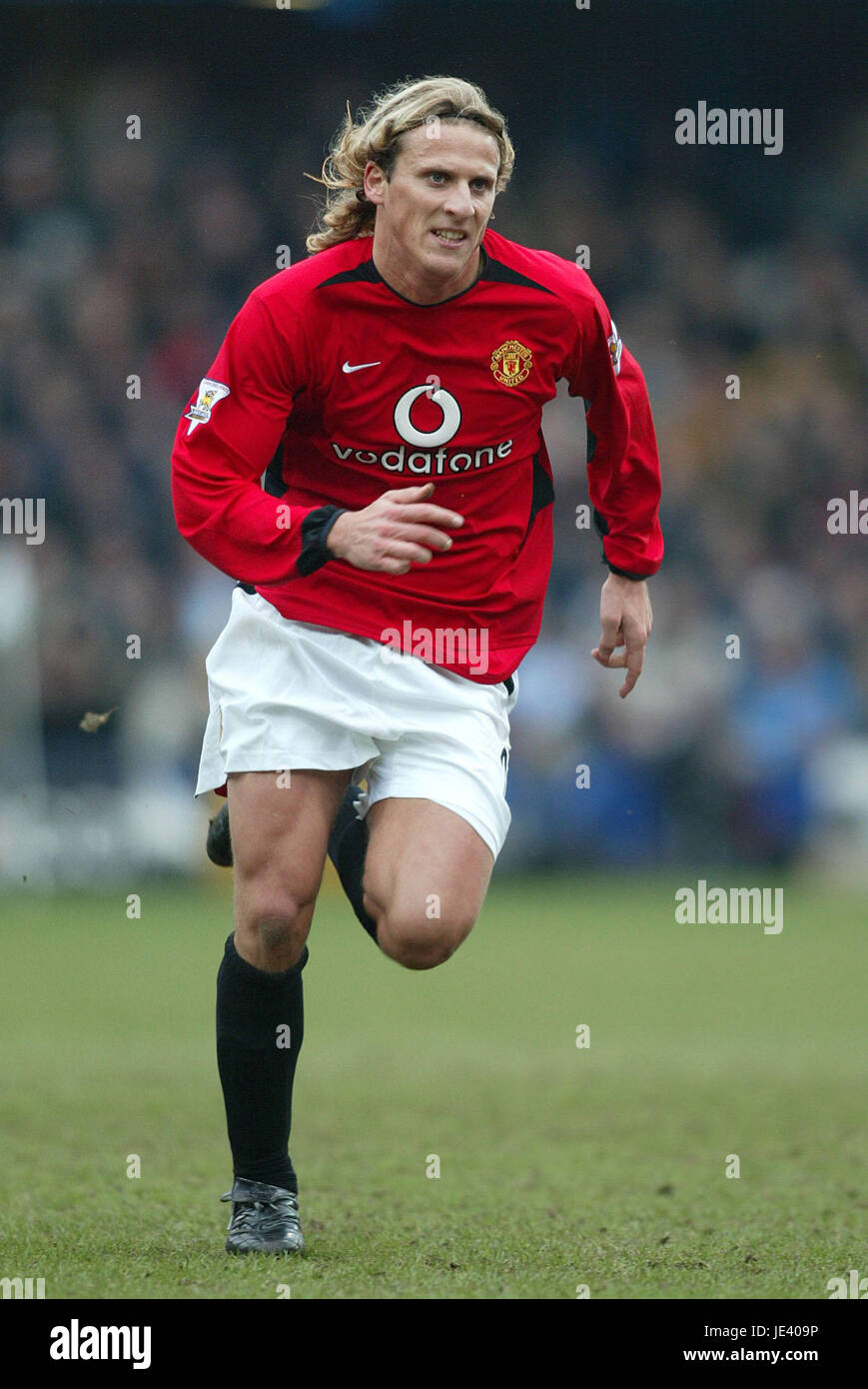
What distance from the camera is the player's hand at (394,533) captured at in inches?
145

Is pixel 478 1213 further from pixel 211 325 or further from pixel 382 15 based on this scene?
pixel 382 15

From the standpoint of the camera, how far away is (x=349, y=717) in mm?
4070

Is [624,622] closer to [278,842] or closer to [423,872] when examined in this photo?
[423,872]

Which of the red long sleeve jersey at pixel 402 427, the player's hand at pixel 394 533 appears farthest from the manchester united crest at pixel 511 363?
the player's hand at pixel 394 533

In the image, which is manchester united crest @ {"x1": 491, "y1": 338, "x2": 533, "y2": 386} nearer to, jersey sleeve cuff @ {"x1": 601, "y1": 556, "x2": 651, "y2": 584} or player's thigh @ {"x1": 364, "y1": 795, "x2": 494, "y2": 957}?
jersey sleeve cuff @ {"x1": 601, "y1": 556, "x2": 651, "y2": 584}

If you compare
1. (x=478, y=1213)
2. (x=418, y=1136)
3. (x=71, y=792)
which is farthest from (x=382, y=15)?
(x=478, y=1213)

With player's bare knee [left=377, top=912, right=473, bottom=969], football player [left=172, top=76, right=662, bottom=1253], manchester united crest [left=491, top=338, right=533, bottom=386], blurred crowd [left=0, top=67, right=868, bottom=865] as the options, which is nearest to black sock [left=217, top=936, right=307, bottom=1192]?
football player [left=172, top=76, right=662, bottom=1253]

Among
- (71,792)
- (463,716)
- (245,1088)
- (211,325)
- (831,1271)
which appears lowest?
(831,1271)

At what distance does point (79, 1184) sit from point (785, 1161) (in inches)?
75.2

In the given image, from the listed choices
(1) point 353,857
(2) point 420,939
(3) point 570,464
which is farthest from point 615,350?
(3) point 570,464

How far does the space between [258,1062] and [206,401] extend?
4.77 ft

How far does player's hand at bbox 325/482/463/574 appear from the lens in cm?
368

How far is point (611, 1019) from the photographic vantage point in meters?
7.90

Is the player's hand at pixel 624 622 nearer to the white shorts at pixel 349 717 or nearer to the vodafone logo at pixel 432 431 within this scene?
the white shorts at pixel 349 717
